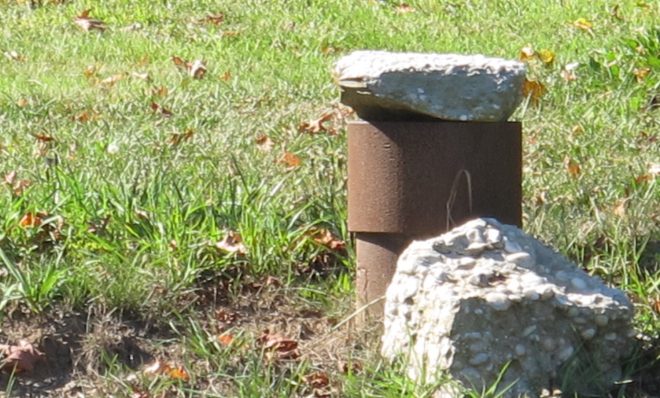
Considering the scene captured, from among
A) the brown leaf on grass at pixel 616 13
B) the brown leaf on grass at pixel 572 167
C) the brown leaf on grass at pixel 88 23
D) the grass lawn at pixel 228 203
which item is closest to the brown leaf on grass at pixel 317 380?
the grass lawn at pixel 228 203

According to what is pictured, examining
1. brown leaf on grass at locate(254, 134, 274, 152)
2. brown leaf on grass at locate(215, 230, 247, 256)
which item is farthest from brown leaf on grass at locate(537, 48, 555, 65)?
brown leaf on grass at locate(215, 230, 247, 256)

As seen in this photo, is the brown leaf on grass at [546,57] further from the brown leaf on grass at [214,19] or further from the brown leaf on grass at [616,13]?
the brown leaf on grass at [214,19]

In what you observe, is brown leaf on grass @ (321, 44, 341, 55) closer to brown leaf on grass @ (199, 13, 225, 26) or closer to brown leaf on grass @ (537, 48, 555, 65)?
brown leaf on grass @ (199, 13, 225, 26)

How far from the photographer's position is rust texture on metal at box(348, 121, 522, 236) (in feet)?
12.5

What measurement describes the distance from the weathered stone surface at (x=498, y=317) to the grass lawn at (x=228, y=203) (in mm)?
130

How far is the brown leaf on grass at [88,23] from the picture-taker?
28.6 ft

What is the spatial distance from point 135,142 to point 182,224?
1433mm

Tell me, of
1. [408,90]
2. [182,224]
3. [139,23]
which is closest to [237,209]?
[182,224]

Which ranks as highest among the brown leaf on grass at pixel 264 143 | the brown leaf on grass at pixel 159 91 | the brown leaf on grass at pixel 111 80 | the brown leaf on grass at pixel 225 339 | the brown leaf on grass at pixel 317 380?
the brown leaf on grass at pixel 111 80

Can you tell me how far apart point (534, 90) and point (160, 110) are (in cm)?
179

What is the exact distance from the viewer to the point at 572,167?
17.7 feet

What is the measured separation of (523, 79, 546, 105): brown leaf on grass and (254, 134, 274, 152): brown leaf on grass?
1334mm

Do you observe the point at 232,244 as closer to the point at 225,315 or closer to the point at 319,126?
the point at 225,315

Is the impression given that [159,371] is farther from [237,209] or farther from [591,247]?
[591,247]
